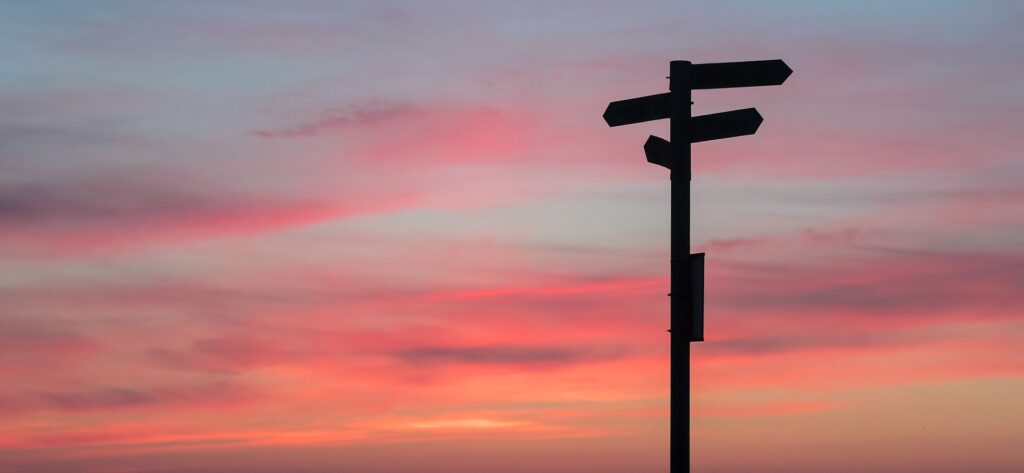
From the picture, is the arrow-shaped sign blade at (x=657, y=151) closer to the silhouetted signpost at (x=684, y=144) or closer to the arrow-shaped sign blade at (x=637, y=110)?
the silhouetted signpost at (x=684, y=144)

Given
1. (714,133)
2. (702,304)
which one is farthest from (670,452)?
(714,133)

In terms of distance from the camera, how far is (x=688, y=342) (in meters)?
11.0

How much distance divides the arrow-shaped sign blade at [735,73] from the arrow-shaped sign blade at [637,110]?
0.35 m

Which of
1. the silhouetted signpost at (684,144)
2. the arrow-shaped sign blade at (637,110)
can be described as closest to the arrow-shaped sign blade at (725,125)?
the silhouetted signpost at (684,144)

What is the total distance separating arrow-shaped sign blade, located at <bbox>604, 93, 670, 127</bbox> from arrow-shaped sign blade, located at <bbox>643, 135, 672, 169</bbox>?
0.44 metres

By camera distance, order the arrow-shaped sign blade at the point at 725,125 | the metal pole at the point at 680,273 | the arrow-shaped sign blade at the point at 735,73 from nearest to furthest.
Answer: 1. the metal pole at the point at 680,273
2. the arrow-shaped sign blade at the point at 725,125
3. the arrow-shaped sign blade at the point at 735,73

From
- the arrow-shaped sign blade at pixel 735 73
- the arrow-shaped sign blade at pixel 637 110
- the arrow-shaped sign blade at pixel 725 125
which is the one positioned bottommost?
the arrow-shaped sign blade at pixel 725 125

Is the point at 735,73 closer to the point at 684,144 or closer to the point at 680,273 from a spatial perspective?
the point at 684,144

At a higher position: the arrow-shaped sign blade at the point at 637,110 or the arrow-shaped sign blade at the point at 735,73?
the arrow-shaped sign blade at the point at 735,73

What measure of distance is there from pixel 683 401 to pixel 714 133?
262 centimetres

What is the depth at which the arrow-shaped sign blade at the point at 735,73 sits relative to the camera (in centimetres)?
1159

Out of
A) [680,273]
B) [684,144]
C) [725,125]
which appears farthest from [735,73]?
[680,273]

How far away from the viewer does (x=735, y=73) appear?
1162cm

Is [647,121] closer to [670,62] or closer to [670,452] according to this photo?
[670,62]
